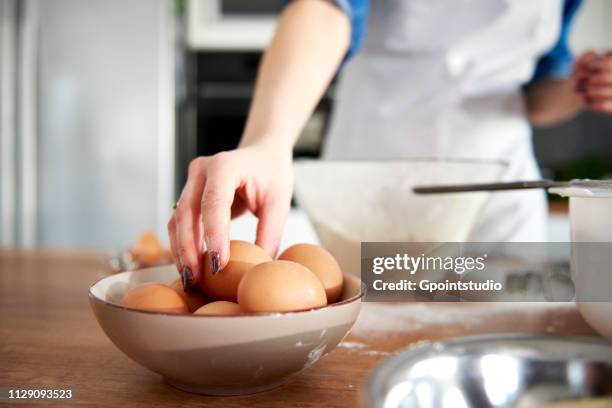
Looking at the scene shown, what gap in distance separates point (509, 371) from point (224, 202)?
0.81 ft

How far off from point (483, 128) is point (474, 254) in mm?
524

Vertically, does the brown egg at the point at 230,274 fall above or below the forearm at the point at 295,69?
below

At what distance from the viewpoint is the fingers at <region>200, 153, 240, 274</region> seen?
17.4 inches

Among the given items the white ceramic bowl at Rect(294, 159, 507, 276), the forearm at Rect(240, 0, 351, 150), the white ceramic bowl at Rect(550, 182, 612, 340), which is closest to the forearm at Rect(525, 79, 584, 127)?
the white ceramic bowl at Rect(294, 159, 507, 276)

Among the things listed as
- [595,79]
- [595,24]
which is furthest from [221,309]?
[595,24]

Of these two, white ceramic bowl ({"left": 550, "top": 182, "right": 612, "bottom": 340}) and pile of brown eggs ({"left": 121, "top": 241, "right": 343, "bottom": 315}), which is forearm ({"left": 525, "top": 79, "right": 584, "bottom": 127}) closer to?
white ceramic bowl ({"left": 550, "top": 182, "right": 612, "bottom": 340})

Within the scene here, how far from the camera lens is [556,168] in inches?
103

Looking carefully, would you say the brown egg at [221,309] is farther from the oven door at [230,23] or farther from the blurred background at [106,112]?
the oven door at [230,23]

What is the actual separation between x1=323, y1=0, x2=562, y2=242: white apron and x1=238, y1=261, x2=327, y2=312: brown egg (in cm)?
78

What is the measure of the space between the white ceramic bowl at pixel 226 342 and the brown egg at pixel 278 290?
2 cm

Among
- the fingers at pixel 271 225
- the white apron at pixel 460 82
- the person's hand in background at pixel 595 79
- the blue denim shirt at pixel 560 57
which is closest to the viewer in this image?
the fingers at pixel 271 225

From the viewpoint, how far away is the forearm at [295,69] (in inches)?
25.2

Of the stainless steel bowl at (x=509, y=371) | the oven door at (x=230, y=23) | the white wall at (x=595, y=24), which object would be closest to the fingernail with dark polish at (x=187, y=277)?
the stainless steel bowl at (x=509, y=371)

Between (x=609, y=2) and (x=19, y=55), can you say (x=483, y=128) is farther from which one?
(x=19, y=55)
